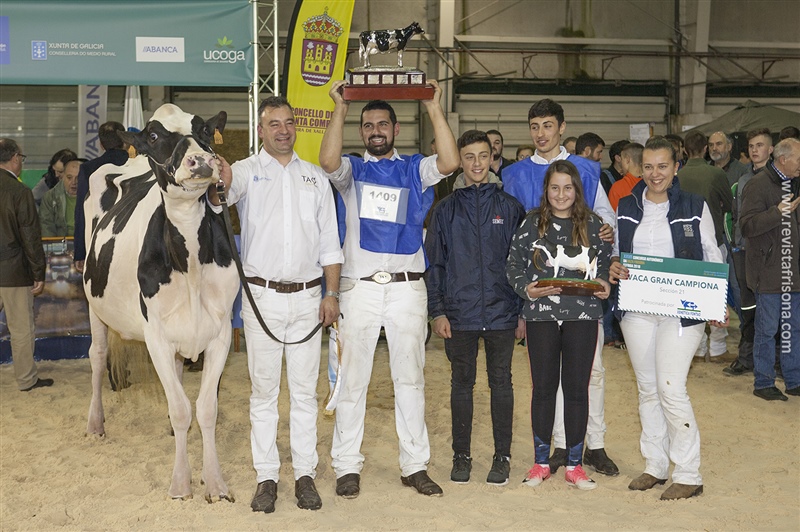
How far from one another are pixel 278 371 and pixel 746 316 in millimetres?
4846

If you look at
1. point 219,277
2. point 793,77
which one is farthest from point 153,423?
point 793,77

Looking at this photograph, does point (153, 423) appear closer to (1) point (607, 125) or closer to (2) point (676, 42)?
(1) point (607, 125)

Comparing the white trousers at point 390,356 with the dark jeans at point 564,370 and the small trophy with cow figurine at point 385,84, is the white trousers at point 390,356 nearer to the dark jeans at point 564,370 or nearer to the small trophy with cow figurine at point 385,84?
the dark jeans at point 564,370

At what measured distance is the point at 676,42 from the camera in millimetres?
18062

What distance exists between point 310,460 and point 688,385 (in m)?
3.87

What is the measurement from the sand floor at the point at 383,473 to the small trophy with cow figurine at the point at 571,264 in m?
1.12

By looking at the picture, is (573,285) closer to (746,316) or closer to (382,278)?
(382,278)

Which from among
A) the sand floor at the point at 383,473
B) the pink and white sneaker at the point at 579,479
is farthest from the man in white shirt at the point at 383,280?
the pink and white sneaker at the point at 579,479

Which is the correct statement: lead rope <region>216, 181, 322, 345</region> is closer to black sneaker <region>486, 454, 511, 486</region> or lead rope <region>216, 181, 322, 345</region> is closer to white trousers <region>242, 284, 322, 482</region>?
white trousers <region>242, 284, 322, 482</region>

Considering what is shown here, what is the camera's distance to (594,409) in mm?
4812

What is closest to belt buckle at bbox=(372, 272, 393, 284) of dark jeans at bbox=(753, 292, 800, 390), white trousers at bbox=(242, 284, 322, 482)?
white trousers at bbox=(242, 284, 322, 482)

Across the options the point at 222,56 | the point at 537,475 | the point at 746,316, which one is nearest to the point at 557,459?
the point at 537,475

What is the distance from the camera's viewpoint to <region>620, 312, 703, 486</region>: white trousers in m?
4.32

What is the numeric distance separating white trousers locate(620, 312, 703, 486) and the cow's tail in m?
3.55
